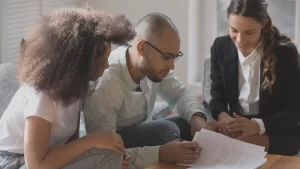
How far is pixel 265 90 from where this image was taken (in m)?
2.42

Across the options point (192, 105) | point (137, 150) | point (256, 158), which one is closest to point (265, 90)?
point (192, 105)

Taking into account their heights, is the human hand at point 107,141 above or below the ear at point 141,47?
below

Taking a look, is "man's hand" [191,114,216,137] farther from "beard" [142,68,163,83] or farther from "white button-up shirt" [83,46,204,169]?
"beard" [142,68,163,83]

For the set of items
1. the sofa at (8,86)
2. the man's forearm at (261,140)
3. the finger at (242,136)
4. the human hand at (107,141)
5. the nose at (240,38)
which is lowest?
the man's forearm at (261,140)

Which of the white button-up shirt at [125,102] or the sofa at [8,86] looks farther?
the sofa at [8,86]

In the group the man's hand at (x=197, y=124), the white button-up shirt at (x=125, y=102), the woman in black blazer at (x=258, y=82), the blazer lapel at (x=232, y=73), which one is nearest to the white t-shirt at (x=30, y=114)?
the white button-up shirt at (x=125, y=102)

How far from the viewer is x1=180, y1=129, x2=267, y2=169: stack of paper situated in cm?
200

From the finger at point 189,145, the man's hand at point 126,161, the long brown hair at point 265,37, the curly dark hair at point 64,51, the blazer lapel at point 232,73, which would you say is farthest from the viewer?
the blazer lapel at point 232,73

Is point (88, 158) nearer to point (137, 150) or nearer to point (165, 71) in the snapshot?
point (137, 150)

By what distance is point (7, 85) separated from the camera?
7.49 feet

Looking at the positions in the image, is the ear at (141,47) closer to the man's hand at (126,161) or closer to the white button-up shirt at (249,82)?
the man's hand at (126,161)

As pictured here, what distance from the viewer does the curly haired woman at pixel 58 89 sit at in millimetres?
1790

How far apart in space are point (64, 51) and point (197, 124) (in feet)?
2.45

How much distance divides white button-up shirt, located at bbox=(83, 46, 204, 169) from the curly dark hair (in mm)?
232
